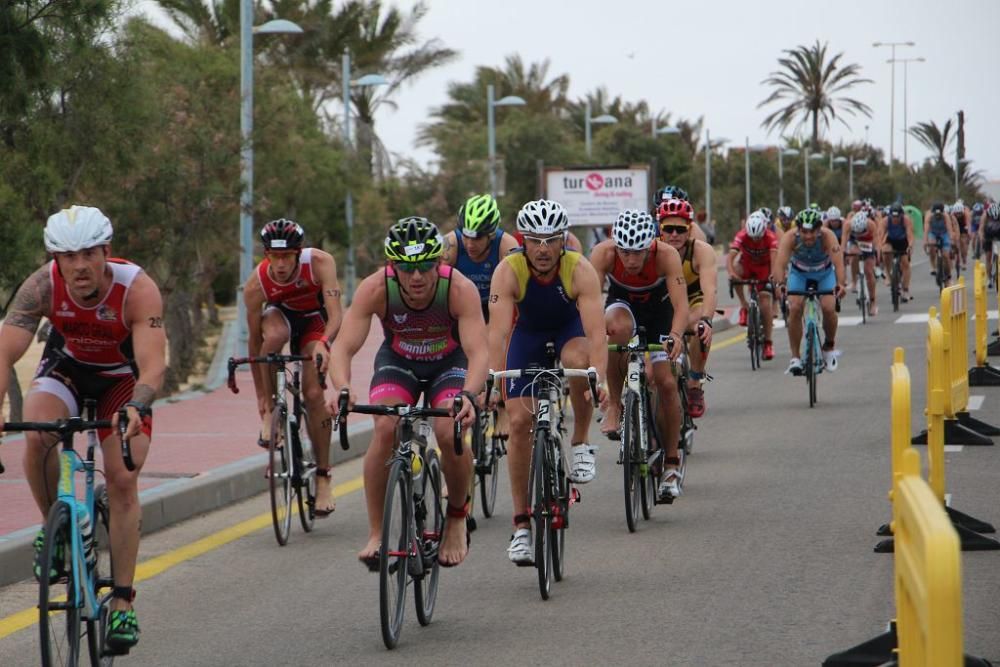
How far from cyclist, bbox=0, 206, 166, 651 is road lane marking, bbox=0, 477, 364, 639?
3.92 feet

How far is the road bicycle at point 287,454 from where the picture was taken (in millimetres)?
10078

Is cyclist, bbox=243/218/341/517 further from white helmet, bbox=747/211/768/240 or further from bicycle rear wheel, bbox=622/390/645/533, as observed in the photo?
white helmet, bbox=747/211/768/240

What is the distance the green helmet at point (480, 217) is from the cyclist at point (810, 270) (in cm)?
685

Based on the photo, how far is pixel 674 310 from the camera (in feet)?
35.2

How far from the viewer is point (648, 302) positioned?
1109 cm

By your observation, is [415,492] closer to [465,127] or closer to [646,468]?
[646,468]

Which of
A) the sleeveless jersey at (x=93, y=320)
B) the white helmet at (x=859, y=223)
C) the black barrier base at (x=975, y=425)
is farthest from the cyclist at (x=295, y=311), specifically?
the white helmet at (x=859, y=223)

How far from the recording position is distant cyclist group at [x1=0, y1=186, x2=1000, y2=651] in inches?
267

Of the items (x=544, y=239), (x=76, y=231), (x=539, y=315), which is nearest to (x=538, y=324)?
(x=539, y=315)

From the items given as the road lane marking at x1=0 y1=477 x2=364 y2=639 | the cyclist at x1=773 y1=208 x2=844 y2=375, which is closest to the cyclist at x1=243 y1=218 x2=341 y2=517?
the road lane marking at x1=0 y1=477 x2=364 y2=639

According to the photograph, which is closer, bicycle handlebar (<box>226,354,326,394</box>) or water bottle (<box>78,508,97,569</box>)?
water bottle (<box>78,508,97,569</box>)

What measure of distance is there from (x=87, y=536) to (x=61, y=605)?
365 mm

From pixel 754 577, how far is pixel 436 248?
237 cm

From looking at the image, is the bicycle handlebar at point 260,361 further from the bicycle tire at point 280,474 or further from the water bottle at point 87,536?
the water bottle at point 87,536
